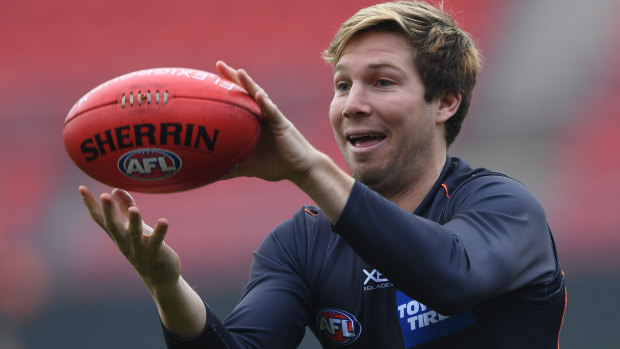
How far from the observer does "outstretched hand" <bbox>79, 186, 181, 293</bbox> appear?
2.02 metres

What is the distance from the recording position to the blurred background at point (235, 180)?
737 cm

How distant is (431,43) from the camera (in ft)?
8.75

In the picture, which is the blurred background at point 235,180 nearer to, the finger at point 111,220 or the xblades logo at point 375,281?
the xblades logo at point 375,281

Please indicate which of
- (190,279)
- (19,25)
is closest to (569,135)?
(190,279)

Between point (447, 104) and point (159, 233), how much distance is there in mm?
1221

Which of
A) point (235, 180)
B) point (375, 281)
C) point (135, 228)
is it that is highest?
point (135, 228)

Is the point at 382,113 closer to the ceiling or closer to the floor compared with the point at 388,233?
closer to the ceiling

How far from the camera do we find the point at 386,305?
8.02 ft

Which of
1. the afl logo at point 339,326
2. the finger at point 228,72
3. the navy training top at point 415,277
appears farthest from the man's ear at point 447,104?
the finger at point 228,72

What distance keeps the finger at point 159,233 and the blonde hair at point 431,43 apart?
1.01 metres

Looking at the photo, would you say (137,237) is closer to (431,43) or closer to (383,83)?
(383,83)

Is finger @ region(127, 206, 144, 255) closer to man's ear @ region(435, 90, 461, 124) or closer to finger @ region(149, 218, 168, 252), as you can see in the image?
finger @ region(149, 218, 168, 252)

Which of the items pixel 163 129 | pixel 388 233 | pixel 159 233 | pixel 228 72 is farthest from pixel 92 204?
pixel 388 233

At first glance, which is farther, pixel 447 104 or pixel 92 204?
pixel 447 104
